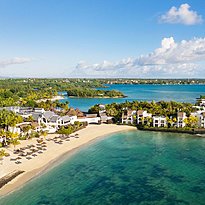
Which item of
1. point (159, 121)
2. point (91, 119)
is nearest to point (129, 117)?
point (159, 121)

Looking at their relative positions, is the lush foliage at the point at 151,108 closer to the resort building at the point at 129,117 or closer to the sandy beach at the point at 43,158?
the resort building at the point at 129,117

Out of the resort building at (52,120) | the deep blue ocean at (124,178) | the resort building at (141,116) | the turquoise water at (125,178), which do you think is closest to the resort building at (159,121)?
the resort building at (141,116)

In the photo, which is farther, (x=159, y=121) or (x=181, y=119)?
(x=159, y=121)

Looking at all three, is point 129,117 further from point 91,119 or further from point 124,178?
point 124,178

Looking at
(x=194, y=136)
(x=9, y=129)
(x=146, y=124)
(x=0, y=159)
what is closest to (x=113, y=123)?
(x=146, y=124)

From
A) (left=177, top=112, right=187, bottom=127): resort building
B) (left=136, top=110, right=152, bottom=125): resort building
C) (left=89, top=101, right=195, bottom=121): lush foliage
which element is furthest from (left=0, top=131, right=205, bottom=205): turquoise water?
(left=89, top=101, right=195, bottom=121): lush foliage

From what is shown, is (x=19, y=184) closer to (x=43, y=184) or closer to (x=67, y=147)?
(x=43, y=184)
